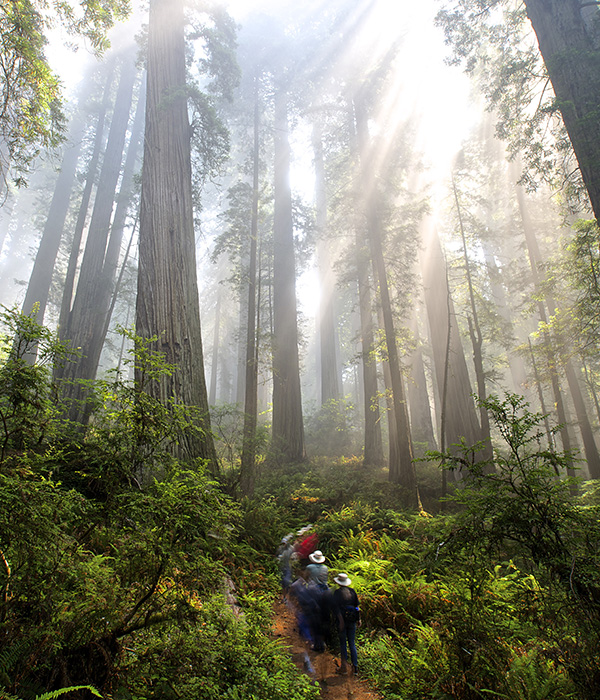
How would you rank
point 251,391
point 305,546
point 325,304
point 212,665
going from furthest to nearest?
point 325,304, point 251,391, point 305,546, point 212,665

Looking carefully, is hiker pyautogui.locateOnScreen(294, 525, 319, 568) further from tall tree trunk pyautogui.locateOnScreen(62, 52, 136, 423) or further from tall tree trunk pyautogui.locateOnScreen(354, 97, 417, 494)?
tall tree trunk pyautogui.locateOnScreen(62, 52, 136, 423)

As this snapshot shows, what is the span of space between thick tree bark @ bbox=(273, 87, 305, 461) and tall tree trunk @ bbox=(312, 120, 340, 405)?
1.62 metres

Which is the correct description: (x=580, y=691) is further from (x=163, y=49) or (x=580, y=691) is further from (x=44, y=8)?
(x=163, y=49)

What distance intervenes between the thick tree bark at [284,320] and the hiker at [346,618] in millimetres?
7402

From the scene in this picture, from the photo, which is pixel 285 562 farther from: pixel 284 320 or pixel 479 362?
pixel 284 320

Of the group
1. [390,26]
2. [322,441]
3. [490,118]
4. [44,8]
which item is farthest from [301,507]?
[490,118]

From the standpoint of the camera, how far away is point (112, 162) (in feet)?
53.0

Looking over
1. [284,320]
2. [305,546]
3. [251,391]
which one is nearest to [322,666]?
[305,546]

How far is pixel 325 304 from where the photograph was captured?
22.0 m

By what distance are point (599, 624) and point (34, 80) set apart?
26.2 feet

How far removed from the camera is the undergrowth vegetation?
1.95 meters

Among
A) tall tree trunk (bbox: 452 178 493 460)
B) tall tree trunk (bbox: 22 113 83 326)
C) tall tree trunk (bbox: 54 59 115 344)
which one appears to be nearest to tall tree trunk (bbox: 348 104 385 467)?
tall tree trunk (bbox: 452 178 493 460)

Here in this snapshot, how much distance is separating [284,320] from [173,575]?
38.1 feet

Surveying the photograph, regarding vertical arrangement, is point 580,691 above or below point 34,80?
below
